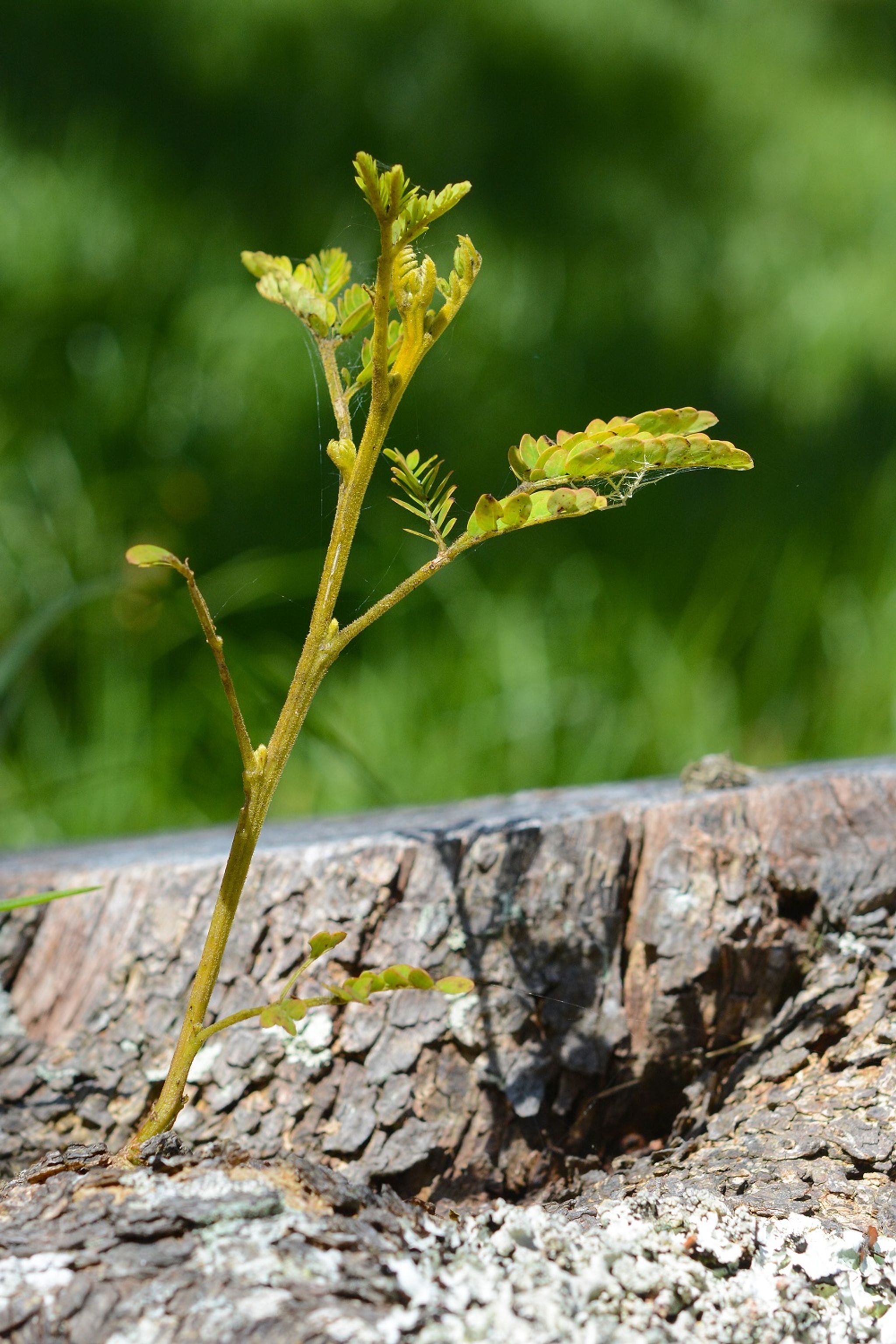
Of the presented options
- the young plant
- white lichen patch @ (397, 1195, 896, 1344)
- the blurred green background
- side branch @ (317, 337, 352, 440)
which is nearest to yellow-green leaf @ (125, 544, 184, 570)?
the young plant

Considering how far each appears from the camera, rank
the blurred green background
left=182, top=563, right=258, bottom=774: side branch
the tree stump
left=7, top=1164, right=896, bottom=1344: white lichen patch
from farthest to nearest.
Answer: the blurred green background → the tree stump → left=182, top=563, right=258, bottom=774: side branch → left=7, top=1164, right=896, bottom=1344: white lichen patch

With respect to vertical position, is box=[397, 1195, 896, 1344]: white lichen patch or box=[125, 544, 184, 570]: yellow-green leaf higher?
box=[125, 544, 184, 570]: yellow-green leaf

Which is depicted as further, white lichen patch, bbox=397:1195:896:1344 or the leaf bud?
the leaf bud

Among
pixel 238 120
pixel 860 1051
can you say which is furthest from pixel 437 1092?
pixel 238 120


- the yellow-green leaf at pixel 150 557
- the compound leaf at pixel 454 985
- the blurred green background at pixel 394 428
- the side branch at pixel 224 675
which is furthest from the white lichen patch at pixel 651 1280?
the blurred green background at pixel 394 428

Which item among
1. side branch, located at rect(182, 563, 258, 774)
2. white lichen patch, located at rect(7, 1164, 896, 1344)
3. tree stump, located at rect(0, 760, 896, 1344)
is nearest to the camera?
white lichen patch, located at rect(7, 1164, 896, 1344)

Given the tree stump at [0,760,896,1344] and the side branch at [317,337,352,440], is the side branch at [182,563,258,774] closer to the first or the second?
the side branch at [317,337,352,440]
